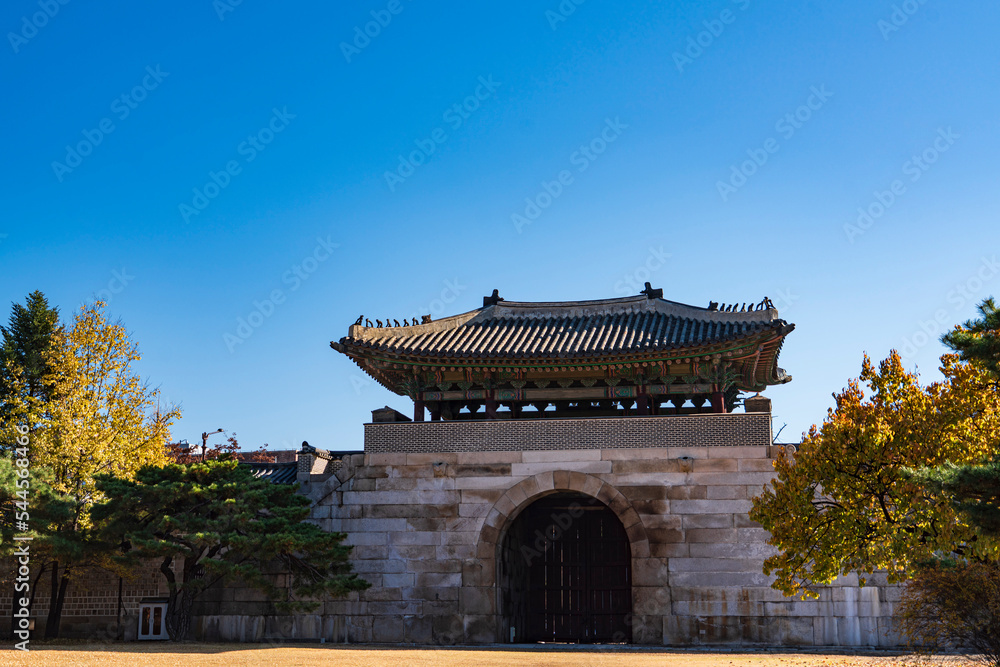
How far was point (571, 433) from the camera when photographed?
71.5 feet

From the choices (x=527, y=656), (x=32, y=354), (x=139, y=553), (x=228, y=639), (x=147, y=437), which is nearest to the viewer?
(x=527, y=656)

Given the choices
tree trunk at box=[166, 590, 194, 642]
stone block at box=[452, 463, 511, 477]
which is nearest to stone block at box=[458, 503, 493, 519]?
stone block at box=[452, 463, 511, 477]

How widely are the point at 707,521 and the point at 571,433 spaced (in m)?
3.80

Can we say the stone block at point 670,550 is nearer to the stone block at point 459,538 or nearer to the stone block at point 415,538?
the stone block at point 459,538

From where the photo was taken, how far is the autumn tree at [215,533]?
19000 millimetres

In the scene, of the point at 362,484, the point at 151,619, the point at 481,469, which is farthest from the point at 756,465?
the point at 151,619

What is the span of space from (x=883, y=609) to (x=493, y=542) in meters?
8.85

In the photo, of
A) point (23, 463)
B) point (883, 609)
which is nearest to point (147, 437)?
point (23, 463)

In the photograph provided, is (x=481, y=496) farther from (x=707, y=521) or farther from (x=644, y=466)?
(x=707, y=521)

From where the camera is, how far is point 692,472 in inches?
827

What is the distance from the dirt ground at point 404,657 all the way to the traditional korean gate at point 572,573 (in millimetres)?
5264

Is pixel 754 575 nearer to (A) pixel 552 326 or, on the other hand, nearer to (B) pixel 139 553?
(A) pixel 552 326

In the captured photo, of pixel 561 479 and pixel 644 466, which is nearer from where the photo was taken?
pixel 644 466

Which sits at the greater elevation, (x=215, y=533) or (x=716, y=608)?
(x=215, y=533)
